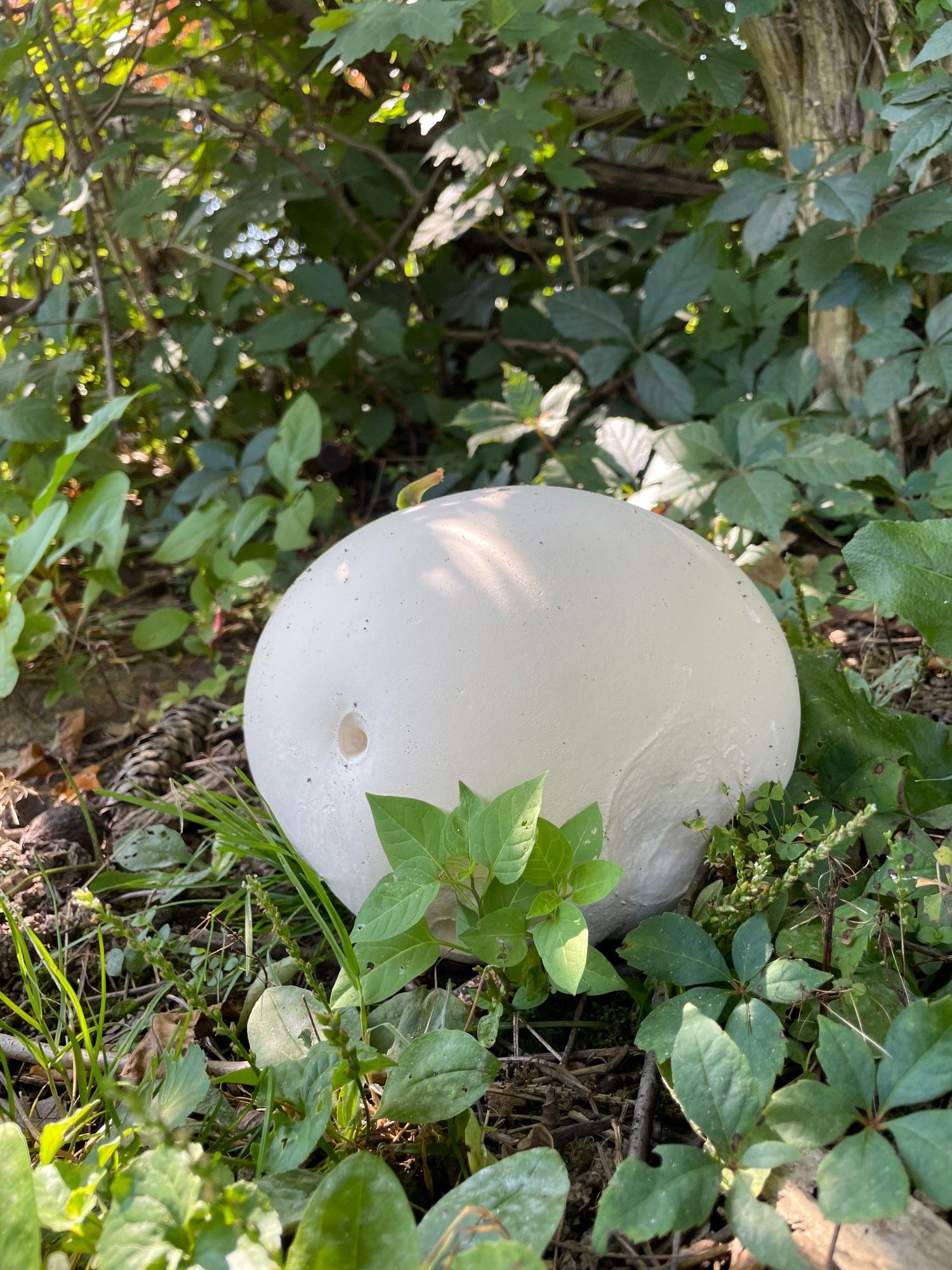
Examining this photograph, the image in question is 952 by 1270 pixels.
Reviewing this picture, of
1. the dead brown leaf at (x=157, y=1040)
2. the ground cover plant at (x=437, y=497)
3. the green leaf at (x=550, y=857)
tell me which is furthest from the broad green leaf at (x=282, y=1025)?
the green leaf at (x=550, y=857)

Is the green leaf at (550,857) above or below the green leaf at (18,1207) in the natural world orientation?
below

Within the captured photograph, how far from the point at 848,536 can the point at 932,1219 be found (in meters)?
1.80

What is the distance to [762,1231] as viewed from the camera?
3.01ft

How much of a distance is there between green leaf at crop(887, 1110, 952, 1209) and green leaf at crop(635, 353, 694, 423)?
194 cm

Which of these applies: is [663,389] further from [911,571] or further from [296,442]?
[911,571]

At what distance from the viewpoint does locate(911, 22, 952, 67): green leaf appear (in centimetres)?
156

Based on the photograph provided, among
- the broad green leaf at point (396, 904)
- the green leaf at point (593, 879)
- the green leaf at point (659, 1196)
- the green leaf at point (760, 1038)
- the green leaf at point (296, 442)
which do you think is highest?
the green leaf at point (296, 442)

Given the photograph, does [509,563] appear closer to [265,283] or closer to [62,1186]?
[62,1186]

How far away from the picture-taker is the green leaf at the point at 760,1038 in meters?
1.08

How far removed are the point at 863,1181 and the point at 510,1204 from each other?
1.13ft

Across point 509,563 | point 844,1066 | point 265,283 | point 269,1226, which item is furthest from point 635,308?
point 269,1226

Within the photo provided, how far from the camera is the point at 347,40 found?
1884mm

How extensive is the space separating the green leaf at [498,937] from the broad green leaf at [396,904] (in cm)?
7

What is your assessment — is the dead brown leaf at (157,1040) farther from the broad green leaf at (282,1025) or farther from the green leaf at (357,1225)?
the green leaf at (357,1225)
